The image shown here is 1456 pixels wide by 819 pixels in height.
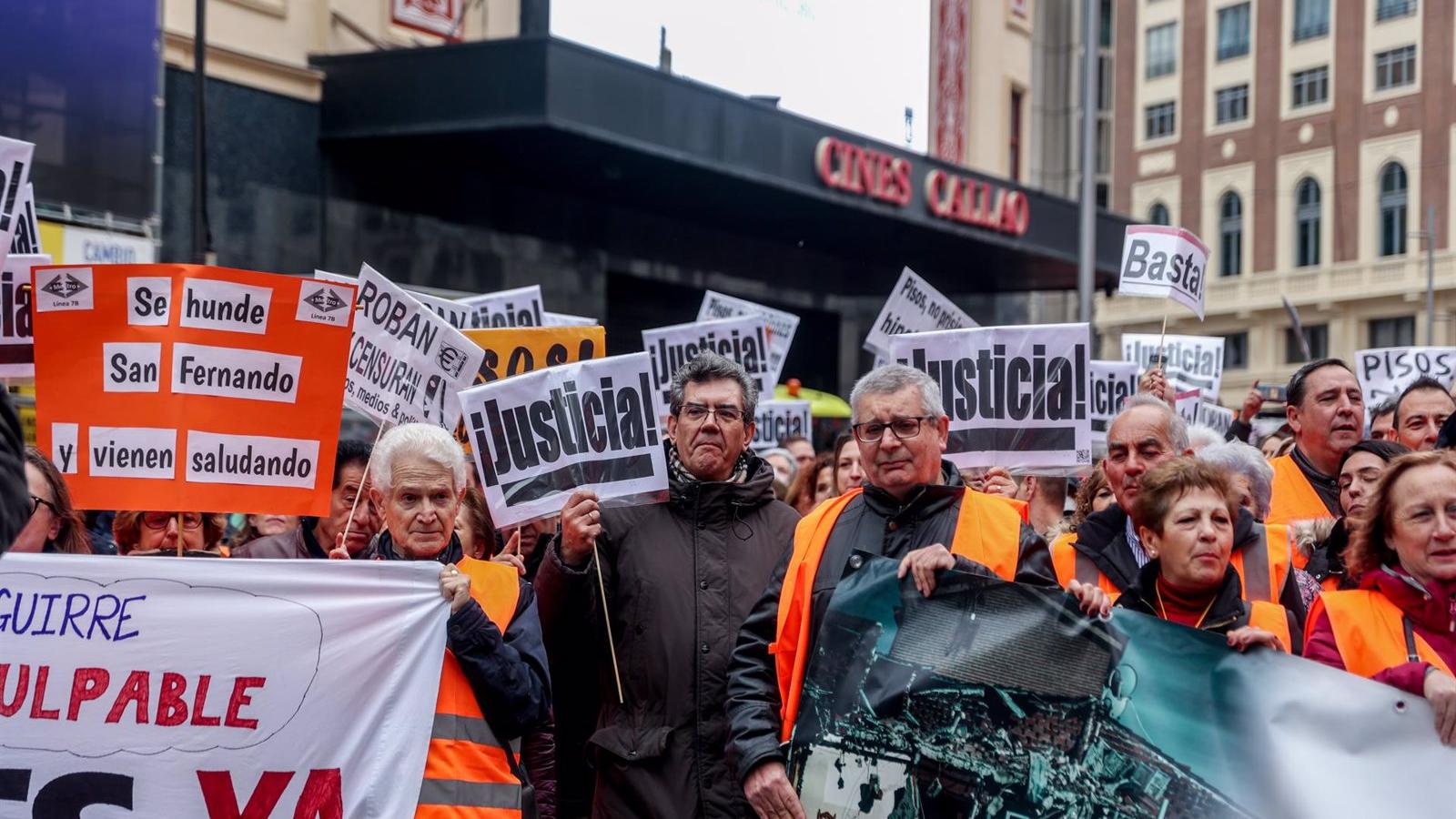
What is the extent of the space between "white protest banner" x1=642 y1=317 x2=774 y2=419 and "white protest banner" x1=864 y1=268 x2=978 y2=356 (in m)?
0.58

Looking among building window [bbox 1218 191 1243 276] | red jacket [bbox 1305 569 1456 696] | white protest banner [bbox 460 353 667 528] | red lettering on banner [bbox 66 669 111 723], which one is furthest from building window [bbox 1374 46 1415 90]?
red lettering on banner [bbox 66 669 111 723]

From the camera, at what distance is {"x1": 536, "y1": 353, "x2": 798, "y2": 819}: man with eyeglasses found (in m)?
4.47

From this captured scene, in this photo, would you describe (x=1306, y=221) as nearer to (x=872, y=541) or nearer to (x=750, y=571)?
(x=750, y=571)

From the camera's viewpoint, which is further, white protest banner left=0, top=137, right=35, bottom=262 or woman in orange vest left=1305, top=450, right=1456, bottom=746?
white protest banner left=0, top=137, right=35, bottom=262

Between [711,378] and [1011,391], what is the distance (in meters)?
1.97

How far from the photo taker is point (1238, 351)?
5266 cm

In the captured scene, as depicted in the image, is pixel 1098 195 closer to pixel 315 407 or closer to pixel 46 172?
pixel 46 172

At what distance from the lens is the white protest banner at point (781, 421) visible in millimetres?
10578

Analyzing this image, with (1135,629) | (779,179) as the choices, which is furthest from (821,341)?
(1135,629)

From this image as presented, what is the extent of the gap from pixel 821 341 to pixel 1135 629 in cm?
1893

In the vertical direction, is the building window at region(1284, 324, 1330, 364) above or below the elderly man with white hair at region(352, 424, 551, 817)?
above

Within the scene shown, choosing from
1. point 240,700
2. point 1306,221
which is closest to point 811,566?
point 240,700

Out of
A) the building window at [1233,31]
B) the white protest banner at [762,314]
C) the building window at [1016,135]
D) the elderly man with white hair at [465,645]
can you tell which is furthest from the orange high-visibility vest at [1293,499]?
the building window at [1233,31]

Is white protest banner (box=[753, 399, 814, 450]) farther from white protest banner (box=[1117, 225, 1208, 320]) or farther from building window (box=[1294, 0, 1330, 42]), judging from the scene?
building window (box=[1294, 0, 1330, 42])
